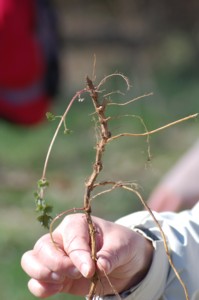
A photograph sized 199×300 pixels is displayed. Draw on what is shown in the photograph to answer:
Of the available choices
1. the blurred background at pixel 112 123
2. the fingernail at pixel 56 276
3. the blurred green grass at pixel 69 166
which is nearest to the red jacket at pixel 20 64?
the blurred background at pixel 112 123

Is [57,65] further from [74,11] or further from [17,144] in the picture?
[74,11]

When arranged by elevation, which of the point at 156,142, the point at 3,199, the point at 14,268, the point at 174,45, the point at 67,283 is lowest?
the point at 67,283

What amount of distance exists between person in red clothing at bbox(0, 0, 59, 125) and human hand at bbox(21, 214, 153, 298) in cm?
335

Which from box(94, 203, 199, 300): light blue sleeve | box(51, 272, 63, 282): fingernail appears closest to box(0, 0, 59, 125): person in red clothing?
box(94, 203, 199, 300): light blue sleeve

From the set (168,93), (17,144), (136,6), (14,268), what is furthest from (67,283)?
(136,6)

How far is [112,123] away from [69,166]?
0.81 meters

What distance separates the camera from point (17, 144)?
606 cm

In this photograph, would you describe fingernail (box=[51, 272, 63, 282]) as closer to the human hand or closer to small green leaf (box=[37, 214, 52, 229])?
the human hand

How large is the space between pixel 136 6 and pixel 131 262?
9.49 m

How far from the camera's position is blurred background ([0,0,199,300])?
15.1 feet

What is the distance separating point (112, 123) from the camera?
20.6 feet

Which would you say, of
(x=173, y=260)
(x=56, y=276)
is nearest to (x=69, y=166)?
(x=173, y=260)

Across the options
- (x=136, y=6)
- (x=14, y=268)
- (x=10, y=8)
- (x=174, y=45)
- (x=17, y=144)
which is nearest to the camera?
(x=14, y=268)

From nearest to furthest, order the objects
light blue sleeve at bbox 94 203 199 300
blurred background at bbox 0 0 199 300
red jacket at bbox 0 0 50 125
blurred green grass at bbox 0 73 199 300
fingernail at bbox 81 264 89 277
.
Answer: fingernail at bbox 81 264 89 277 → light blue sleeve at bbox 94 203 199 300 → blurred green grass at bbox 0 73 199 300 → blurred background at bbox 0 0 199 300 → red jacket at bbox 0 0 50 125
